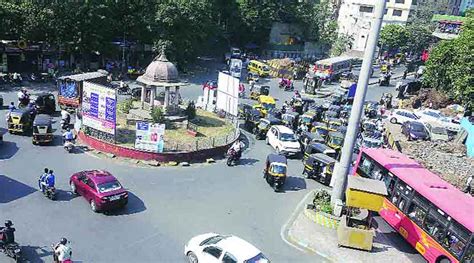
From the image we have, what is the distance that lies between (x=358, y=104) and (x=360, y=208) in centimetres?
480

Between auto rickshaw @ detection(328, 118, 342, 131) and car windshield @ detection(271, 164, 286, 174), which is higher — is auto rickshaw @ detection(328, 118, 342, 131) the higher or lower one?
the higher one

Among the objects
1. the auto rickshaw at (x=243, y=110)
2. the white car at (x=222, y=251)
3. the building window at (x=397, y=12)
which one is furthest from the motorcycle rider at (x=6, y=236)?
the building window at (x=397, y=12)

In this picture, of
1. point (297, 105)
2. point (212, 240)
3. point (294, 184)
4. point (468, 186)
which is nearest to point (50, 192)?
point (212, 240)

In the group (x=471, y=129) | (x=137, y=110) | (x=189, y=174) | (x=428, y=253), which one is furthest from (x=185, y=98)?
(x=428, y=253)

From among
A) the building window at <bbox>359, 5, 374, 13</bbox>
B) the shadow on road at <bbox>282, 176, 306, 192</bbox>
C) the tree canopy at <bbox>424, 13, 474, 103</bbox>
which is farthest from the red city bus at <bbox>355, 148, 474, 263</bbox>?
the building window at <bbox>359, 5, 374, 13</bbox>

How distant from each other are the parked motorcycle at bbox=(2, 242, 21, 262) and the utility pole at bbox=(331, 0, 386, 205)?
13924mm

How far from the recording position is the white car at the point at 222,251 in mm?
14312

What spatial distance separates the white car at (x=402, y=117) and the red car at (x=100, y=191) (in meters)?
29.8

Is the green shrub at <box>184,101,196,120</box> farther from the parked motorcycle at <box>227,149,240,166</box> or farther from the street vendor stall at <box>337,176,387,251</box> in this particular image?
the street vendor stall at <box>337,176,387,251</box>

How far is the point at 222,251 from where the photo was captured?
572 inches

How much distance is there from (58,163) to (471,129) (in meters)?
31.5

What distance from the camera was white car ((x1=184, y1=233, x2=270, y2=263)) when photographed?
47.0 feet

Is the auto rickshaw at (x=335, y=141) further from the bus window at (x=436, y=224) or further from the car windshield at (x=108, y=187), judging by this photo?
the car windshield at (x=108, y=187)

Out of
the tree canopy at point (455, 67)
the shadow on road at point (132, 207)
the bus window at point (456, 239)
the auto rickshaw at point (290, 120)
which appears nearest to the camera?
the bus window at point (456, 239)
